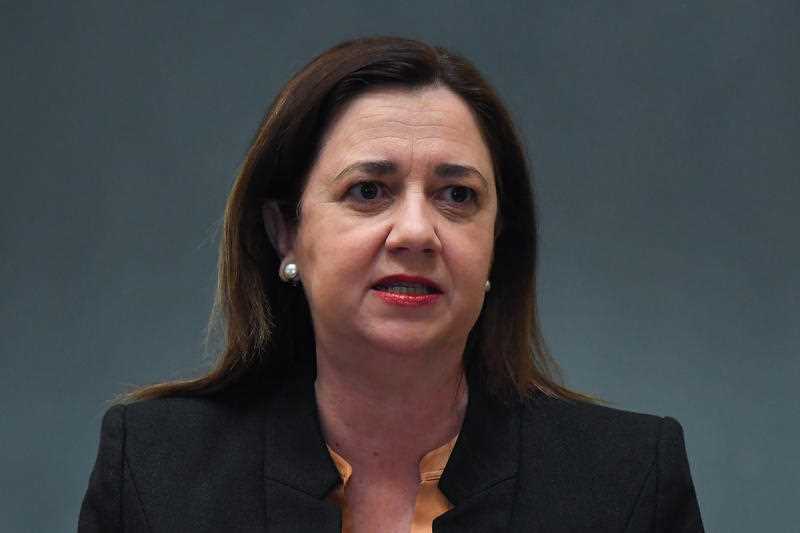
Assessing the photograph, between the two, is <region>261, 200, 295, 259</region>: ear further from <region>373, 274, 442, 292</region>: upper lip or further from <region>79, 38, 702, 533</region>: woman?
<region>373, 274, 442, 292</region>: upper lip

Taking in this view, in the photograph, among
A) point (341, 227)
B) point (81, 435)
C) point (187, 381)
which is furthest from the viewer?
point (81, 435)

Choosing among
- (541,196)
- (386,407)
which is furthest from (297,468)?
(541,196)

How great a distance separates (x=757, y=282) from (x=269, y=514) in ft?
4.80

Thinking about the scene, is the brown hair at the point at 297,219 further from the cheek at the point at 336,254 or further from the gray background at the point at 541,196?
the gray background at the point at 541,196

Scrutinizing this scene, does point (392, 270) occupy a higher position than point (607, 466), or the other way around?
point (392, 270)

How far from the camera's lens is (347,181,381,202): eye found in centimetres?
207

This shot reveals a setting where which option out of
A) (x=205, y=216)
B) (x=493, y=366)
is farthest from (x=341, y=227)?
(x=205, y=216)

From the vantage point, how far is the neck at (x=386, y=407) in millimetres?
A: 2141

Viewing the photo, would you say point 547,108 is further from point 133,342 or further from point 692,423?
point 133,342

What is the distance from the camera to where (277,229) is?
2262mm

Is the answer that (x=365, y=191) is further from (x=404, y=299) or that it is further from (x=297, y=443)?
(x=297, y=443)

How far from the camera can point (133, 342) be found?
9.98 ft

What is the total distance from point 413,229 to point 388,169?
4.7 inches

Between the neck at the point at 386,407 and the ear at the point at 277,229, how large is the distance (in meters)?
0.18
